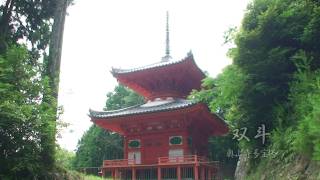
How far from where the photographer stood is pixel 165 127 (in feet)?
80.8

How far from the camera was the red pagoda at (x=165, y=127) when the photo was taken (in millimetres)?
23328

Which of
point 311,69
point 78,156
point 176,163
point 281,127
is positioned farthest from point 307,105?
point 78,156

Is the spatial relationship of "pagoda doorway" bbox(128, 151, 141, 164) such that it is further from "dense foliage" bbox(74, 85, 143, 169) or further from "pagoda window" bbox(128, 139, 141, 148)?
"dense foliage" bbox(74, 85, 143, 169)

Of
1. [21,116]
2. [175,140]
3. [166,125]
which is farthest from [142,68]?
[21,116]

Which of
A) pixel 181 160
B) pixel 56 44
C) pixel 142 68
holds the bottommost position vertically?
pixel 181 160

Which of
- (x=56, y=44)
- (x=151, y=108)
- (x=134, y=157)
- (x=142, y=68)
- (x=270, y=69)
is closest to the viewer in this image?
(x=270, y=69)

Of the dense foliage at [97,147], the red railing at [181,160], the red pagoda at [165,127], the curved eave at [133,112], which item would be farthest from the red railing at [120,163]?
the dense foliage at [97,147]

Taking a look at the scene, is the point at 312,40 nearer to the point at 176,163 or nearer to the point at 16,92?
the point at 16,92

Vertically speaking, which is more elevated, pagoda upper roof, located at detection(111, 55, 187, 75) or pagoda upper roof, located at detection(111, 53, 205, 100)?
pagoda upper roof, located at detection(111, 55, 187, 75)

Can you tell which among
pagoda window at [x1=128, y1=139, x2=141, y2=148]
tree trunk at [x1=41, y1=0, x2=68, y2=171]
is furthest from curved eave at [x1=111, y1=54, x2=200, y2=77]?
tree trunk at [x1=41, y1=0, x2=68, y2=171]

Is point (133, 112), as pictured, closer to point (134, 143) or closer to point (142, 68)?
point (134, 143)

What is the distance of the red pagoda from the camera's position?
23.3m

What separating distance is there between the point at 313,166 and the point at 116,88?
3824 cm

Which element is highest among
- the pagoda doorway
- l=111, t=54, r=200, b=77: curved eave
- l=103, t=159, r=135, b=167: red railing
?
l=111, t=54, r=200, b=77: curved eave
